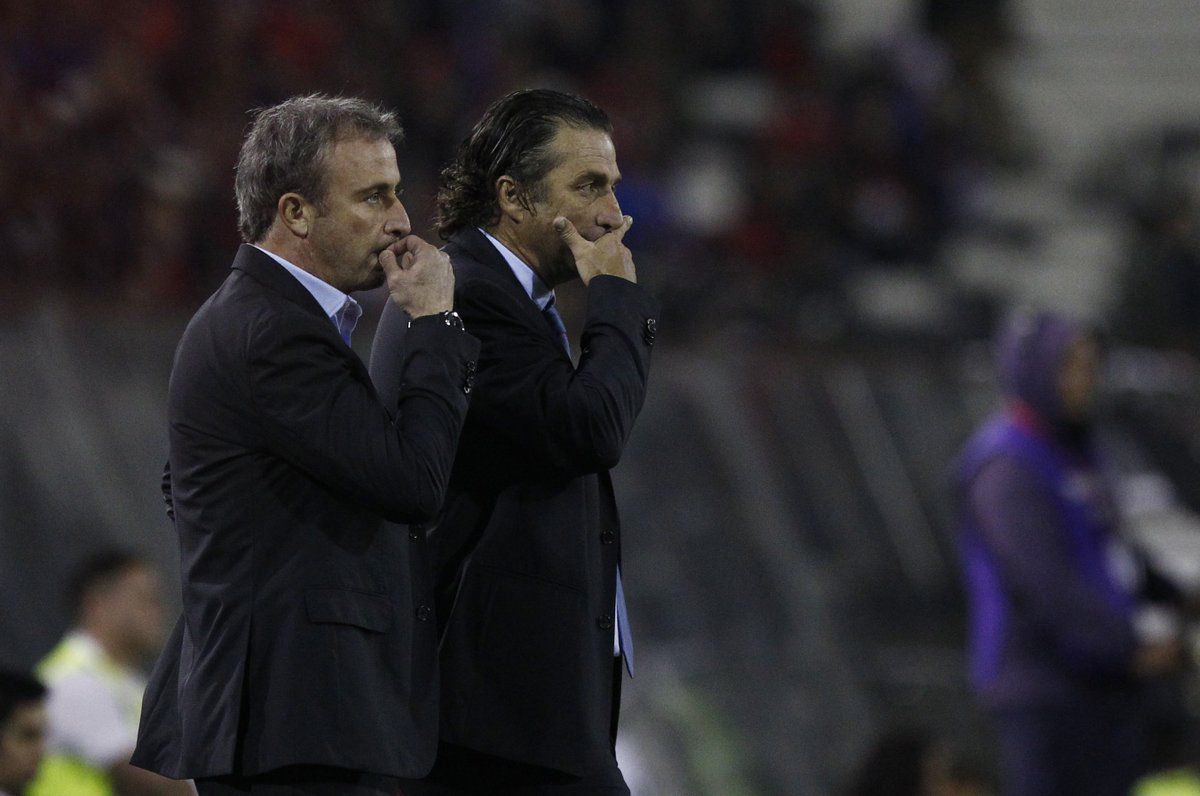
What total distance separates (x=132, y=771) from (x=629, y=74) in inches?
328

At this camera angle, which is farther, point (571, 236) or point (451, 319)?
point (571, 236)

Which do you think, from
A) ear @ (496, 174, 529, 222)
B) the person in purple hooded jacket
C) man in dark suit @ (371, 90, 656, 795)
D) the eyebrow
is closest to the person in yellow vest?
the person in purple hooded jacket

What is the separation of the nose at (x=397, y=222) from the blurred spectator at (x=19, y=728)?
74.9 inches

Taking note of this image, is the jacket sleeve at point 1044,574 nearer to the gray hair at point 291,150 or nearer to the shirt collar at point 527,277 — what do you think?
the shirt collar at point 527,277

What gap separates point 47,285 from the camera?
6656 mm

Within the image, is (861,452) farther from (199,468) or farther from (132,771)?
(199,468)

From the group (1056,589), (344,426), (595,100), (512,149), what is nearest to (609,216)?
(512,149)

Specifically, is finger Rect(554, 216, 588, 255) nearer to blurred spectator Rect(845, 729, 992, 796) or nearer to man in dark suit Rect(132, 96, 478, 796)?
man in dark suit Rect(132, 96, 478, 796)

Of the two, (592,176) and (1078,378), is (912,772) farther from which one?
(592,176)

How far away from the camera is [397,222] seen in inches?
111

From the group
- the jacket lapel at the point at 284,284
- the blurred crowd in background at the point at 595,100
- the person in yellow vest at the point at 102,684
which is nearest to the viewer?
the jacket lapel at the point at 284,284

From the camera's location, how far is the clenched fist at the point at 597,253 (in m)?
3.06

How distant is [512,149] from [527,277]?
0.65 ft

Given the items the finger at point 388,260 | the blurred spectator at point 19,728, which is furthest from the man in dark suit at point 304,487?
the blurred spectator at point 19,728
